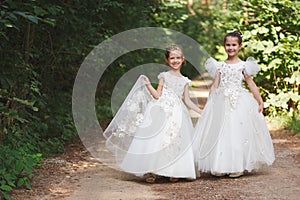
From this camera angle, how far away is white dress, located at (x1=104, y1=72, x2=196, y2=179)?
20.5 ft

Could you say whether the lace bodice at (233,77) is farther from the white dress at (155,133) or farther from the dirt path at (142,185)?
the dirt path at (142,185)

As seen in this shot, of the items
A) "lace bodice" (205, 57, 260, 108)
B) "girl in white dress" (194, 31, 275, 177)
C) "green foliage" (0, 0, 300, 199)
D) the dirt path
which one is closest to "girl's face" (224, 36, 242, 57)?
"girl in white dress" (194, 31, 275, 177)

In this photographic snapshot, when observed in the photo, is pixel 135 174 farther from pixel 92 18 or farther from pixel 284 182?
pixel 92 18

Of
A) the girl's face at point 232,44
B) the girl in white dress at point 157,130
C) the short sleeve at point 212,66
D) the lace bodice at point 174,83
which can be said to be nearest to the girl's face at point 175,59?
the girl in white dress at point 157,130

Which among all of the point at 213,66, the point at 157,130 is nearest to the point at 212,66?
the point at 213,66

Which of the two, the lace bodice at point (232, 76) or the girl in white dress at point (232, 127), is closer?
the girl in white dress at point (232, 127)

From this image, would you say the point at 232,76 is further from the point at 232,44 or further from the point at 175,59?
the point at 175,59

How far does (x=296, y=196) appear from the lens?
17.4ft

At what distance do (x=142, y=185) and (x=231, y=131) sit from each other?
1.32 metres

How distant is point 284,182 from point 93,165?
2.73 m

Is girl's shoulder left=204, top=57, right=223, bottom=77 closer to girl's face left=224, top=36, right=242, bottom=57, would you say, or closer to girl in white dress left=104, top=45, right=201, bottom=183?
girl's face left=224, top=36, right=242, bottom=57

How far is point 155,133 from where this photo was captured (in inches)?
251

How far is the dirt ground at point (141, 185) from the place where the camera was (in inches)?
215

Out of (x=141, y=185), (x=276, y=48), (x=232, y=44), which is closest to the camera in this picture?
(x=141, y=185)
